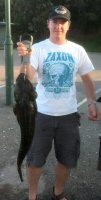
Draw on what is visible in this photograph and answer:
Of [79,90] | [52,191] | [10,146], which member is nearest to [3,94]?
[79,90]

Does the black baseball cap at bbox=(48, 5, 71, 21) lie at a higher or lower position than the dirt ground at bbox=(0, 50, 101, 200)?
higher

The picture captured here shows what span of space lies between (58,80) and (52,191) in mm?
1502

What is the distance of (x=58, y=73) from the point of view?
4309 millimetres

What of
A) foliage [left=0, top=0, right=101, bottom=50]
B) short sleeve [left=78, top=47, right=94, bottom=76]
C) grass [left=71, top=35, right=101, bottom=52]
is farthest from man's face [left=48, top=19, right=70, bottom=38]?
foliage [left=0, top=0, right=101, bottom=50]

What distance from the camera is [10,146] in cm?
692

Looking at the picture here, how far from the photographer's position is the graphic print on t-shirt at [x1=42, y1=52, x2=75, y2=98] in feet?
14.1

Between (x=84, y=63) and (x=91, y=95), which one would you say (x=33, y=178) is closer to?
(x=91, y=95)

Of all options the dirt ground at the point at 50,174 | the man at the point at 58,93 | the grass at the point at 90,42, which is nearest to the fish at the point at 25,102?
the man at the point at 58,93

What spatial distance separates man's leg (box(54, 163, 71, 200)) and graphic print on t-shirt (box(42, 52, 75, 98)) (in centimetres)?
79

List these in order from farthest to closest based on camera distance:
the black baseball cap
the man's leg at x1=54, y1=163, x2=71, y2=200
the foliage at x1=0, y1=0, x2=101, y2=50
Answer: the foliage at x1=0, y1=0, x2=101, y2=50
the man's leg at x1=54, y1=163, x2=71, y2=200
the black baseball cap

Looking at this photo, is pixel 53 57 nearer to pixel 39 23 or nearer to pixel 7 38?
pixel 7 38

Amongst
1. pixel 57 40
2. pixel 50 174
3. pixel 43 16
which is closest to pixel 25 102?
pixel 57 40

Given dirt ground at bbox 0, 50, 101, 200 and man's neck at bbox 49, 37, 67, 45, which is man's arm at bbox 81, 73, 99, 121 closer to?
man's neck at bbox 49, 37, 67, 45

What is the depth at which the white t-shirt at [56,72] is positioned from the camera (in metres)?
4.29
